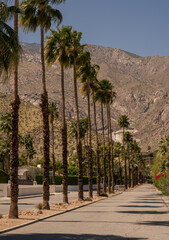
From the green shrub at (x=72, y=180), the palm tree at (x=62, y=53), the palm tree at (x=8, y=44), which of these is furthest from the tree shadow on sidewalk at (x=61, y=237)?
the green shrub at (x=72, y=180)

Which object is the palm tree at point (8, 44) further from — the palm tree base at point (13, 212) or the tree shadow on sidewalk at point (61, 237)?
the palm tree base at point (13, 212)

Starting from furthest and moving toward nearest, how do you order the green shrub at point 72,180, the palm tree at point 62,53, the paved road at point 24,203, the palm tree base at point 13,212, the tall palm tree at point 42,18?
the green shrub at point 72,180 < the palm tree at point 62,53 < the paved road at point 24,203 < the tall palm tree at point 42,18 < the palm tree base at point 13,212

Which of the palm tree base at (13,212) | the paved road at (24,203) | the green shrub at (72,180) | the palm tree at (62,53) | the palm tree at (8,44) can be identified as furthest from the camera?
the green shrub at (72,180)

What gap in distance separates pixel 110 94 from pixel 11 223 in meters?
44.9

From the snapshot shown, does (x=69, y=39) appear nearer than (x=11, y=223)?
No

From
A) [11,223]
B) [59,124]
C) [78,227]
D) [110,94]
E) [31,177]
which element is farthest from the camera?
[59,124]

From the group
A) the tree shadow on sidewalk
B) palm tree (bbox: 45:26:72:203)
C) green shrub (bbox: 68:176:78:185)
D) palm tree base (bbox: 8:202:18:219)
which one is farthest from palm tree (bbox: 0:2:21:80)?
green shrub (bbox: 68:176:78:185)

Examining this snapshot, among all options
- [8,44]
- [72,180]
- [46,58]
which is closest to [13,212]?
[8,44]

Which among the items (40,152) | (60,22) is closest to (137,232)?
(60,22)

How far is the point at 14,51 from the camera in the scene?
527 inches

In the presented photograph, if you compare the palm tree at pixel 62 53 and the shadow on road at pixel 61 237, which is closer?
the shadow on road at pixel 61 237

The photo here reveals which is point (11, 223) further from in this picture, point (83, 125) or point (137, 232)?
point (83, 125)

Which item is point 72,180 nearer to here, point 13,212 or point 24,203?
point 24,203

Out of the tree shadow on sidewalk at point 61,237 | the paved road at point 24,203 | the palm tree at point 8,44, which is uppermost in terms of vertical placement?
the palm tree at point 8,44
